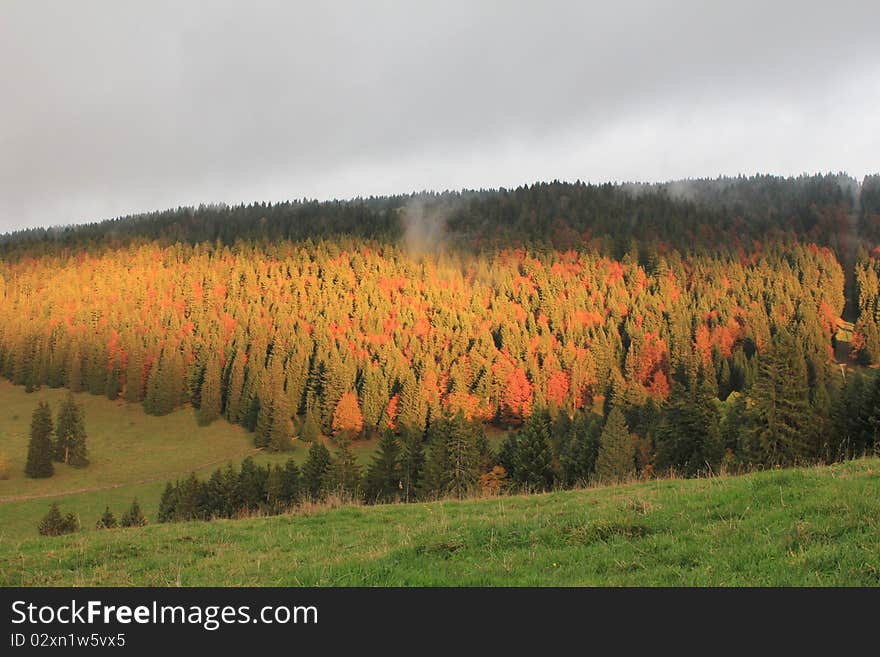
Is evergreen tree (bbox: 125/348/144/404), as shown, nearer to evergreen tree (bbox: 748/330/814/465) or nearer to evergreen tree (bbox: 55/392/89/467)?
evergreen tree (bbox: 55/392/89/467)

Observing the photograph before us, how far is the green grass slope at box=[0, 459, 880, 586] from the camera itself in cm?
791

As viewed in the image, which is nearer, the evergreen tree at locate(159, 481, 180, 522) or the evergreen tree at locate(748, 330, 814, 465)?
the evergreen tree at locate(748, 330, 814, 465)

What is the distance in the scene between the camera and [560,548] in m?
9.85

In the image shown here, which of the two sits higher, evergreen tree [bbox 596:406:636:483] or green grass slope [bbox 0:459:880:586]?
green grass slope [bbox 0:459:880:586]

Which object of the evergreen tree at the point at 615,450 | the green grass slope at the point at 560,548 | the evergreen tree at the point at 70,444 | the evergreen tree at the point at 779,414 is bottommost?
the evergreen tree at the point at 70,444

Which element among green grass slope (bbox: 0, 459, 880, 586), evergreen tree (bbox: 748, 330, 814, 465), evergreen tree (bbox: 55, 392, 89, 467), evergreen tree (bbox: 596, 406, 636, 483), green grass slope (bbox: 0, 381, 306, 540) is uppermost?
green grass slope (bbox: 0, 459, 880, 586)

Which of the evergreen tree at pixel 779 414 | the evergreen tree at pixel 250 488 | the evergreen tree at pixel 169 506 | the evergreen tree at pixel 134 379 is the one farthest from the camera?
the evergreen tree at pixel 134 379

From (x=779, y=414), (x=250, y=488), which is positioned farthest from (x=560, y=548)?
(x=250, y=488)

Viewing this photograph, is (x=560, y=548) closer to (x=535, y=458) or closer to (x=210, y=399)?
(x=535, y=458)

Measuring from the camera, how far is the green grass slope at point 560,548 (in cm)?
791

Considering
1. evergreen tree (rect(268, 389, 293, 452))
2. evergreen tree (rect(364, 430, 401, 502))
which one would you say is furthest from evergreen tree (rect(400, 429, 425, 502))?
evergreen tree (rect(268, 389, 293, 452))

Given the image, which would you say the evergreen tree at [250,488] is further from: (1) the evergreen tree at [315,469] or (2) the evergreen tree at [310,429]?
(2) the evergreen tree at [310,429]

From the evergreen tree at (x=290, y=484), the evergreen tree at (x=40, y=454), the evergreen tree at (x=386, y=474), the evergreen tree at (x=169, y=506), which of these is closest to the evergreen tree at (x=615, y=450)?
the evergreen tree at (x=386, y=474)

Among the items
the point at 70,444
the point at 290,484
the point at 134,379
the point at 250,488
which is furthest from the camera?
the point at 134,379
